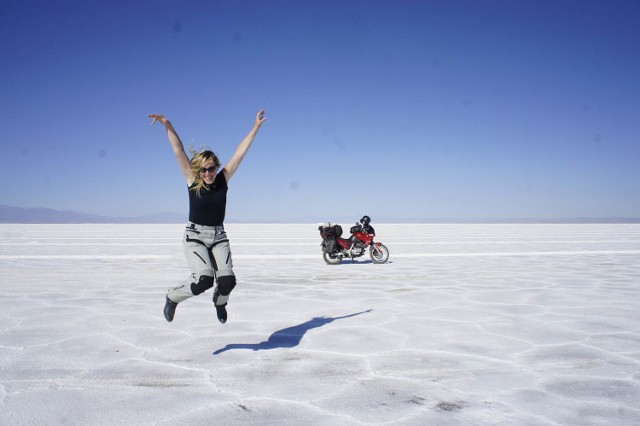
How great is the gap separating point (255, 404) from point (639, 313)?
183 inches

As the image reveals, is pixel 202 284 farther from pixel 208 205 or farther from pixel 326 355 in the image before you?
pixel 326 355

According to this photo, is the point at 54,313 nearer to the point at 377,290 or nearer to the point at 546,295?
the point at 377,290

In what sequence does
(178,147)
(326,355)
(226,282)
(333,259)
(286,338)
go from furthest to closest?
1. (333,259)
2. (286,338)
3. (178,147)
4. (226,282)
5. (326,355)

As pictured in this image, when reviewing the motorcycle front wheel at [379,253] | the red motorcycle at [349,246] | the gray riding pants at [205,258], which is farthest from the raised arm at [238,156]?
the motorcycle front wheel at [379,253]

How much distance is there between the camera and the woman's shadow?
378 centimetres

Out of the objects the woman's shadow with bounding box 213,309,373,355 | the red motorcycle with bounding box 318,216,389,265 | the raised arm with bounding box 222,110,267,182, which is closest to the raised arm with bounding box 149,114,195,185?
the raised arm with bounding box 222,110,267,182

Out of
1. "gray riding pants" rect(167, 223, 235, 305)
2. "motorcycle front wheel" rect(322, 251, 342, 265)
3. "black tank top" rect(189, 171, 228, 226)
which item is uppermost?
"black tank top" rect(189, 171, 228, 226)

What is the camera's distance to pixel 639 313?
Result: 17.0 feet

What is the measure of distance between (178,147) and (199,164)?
0.96ft

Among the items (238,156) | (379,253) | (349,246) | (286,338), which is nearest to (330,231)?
(349,246)

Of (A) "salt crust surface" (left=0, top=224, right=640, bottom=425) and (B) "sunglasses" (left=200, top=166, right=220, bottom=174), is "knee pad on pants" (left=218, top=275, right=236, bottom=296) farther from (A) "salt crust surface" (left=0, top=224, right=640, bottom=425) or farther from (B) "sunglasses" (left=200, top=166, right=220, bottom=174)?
(B) "sunglasses" (left=200, top=166, right=220, bottom=174)

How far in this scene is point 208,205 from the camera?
3.64 m

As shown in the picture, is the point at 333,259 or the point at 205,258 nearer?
the point at 205,258

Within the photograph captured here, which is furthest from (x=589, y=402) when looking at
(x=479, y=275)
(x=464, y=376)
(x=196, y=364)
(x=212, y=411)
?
(x=479, y=275)
